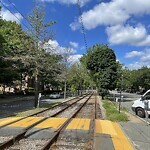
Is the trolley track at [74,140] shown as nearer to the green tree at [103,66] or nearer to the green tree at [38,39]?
the green tree at [38,39]

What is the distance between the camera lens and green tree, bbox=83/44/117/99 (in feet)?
174

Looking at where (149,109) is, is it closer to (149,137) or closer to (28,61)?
(149,137)

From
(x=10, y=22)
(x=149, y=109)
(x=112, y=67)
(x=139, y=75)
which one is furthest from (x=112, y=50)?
(x=139, y=75)

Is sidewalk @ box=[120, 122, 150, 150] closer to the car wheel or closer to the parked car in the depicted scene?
the parked car

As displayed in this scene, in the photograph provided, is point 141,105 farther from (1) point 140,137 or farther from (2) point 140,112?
(1) point 140,137

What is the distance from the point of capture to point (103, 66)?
55.5 metres

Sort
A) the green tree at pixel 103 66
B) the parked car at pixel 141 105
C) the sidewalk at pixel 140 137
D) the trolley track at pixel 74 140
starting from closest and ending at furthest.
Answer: the trolley track at pixel 74 140 → the sidewalk at pixel 140 137 → the parked car at pixel 141 105 → the green tree at pixel 103 66

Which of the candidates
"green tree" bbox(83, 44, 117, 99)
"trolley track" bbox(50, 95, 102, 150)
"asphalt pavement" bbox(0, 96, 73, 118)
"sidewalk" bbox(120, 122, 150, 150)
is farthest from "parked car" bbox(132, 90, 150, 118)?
"green tree" bbox(83, 44, 117, 99)

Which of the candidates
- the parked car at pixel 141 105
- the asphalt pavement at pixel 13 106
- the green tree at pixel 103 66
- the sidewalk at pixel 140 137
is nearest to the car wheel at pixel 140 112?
the parked car at pixel 141 105

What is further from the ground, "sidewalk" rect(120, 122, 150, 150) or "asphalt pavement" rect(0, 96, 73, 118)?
"asphalt pavement" rect(0, 96, 73, 118)

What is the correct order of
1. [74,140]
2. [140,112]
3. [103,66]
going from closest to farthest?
[74,140], [140,112], [103,66]

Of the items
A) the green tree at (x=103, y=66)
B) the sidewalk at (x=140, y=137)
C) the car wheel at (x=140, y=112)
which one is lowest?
→ the sidewalk at (x=140, y=137)

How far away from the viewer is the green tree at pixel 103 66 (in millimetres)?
53094

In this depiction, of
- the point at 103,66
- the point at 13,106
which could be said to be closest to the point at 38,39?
the point at 13,106
